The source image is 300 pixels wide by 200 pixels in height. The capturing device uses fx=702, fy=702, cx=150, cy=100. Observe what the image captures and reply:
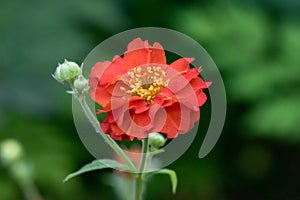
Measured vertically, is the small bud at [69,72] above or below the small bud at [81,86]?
above

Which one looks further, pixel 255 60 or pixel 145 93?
pixel 255 60

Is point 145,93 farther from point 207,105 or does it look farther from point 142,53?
point 207,105

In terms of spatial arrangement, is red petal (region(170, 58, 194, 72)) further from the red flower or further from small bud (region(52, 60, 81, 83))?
small bud (region(52, 60, 81, 83))

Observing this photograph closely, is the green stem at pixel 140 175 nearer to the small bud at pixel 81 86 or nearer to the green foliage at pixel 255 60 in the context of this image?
the small bud at pixel 81 86

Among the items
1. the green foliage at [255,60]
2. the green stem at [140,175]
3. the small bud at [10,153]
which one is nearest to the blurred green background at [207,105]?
the green foliage at [255,60]

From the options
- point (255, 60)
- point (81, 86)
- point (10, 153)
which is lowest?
point (10, 153)

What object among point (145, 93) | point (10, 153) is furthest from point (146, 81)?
point (10, 153)

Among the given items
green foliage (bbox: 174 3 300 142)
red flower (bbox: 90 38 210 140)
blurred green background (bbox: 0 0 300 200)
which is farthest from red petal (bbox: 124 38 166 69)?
green foliage (bbox: 174 3 300 142)
